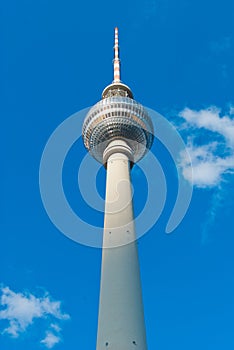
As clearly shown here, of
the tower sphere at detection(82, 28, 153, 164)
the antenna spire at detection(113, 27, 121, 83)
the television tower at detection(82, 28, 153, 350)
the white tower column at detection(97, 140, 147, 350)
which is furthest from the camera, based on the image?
the antenna spire at detection(113, 27, 121, 83)

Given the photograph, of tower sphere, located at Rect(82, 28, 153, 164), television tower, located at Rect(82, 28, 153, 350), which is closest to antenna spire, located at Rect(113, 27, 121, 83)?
television tower, located at Rect(82, 28, 153, 350)

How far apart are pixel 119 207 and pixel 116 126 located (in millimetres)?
12674

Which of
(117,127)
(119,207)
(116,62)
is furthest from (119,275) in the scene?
(116,62)

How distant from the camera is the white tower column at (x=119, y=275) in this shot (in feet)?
111

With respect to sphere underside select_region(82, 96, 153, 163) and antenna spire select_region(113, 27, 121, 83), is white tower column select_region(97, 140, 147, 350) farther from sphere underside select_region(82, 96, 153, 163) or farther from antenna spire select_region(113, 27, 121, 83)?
antenna spire select_region(113, 27, 121, 83)

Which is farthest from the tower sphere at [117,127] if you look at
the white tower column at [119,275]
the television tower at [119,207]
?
the white tower column at [119,275]

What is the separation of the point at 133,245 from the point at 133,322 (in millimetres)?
7693

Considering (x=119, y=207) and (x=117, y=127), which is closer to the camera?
(x=119, y=207)

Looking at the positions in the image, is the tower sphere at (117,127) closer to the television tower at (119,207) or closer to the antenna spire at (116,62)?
the television tower at (119,207)

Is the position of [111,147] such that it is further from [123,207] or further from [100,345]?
[100,345]

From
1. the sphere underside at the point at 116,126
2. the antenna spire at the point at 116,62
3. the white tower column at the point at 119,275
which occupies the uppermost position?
the antenna spire at the point at 116,62

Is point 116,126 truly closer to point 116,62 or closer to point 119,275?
point 116,62

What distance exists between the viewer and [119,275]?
37531mm

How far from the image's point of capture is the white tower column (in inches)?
1329
